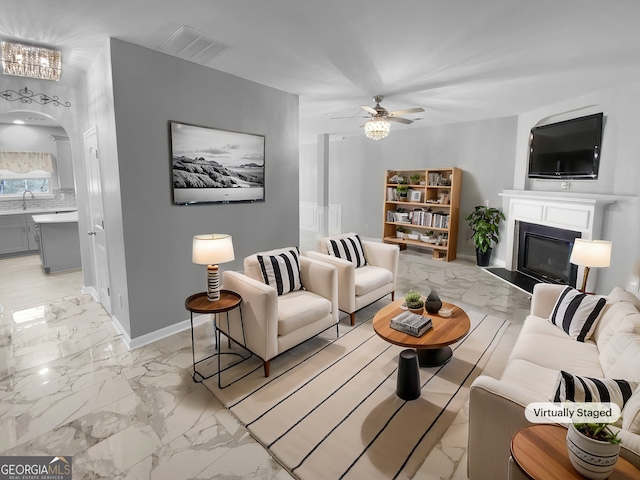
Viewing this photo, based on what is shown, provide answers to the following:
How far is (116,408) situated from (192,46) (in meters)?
2.82

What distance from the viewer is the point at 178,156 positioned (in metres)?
3.19

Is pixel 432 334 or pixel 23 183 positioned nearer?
pixel 432 334

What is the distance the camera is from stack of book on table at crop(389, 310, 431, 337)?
8.05 feet

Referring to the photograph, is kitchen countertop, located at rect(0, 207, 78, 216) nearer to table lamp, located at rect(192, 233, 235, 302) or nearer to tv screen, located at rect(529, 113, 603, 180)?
table lamp, located at rect(192, 233, 235, 302)

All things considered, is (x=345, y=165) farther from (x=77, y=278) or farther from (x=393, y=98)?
(x=77, y=278)

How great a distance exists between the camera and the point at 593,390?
4.70ft

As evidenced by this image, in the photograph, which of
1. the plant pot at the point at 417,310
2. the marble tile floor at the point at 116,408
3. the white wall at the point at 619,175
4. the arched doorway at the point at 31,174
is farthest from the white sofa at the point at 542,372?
the arched doorway at the point at 31,174

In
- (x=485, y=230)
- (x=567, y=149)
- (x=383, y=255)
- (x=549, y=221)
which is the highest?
(x=567, y=149)

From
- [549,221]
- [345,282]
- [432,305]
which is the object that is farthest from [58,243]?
[549,221]

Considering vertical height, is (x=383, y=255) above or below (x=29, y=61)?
below

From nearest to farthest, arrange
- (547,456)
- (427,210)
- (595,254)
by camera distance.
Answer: (547,456), (595,254), (427,210)

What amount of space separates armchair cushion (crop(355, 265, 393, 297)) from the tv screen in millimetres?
2820

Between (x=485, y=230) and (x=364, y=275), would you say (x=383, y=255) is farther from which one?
(x=485, y=230)

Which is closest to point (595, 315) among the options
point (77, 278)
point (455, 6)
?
point (455, 6)
